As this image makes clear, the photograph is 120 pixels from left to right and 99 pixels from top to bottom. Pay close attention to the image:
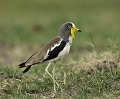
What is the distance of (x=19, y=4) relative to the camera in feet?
65.8

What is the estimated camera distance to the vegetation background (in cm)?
631

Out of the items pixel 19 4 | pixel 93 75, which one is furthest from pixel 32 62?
pixel 19 4

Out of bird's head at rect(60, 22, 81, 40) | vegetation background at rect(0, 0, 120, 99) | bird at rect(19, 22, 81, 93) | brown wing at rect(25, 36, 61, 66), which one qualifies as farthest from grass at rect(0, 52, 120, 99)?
bird's head at rect(60, 22, 81, 40)

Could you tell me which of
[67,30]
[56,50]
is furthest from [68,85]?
[67,30]

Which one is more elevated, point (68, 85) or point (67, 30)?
point (67, 30)

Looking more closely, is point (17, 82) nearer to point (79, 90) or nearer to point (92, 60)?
point (79, 90)

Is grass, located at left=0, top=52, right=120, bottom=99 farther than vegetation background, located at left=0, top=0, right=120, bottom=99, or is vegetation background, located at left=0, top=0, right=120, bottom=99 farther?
vegetation background, located at left=0, top=0, right=120, bottom=99

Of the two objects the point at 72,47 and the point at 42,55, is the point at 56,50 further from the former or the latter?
the point at 72,47

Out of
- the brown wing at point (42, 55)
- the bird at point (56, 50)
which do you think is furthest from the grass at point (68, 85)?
the brown wing at point (42, 55)

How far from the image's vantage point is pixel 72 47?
1245 cm

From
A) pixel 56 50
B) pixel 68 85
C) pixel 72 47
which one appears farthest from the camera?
pixel 72 47

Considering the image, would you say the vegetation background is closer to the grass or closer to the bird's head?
the grass

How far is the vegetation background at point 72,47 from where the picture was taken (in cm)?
631

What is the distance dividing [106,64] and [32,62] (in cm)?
162
